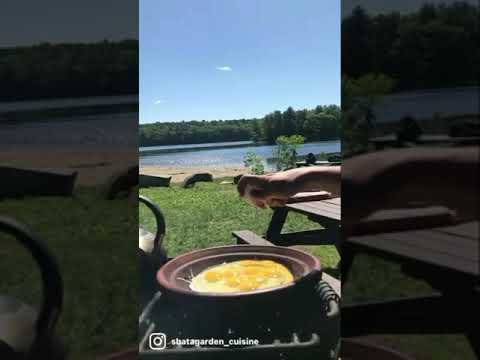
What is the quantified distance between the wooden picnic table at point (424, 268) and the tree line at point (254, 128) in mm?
683

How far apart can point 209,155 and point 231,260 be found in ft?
2.52

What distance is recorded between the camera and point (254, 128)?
11.2ft

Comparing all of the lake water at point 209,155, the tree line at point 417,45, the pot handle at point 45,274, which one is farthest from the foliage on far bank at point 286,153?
the pot handle at point 45,274

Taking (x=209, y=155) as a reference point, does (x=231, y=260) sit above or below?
below

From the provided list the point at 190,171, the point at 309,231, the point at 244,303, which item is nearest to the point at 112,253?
the point at 190,171

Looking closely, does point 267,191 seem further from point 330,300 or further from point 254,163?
point 330,300

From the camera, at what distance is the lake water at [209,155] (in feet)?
11.0

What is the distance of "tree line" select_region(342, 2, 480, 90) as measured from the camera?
2969mm

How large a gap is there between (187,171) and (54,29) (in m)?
1.28

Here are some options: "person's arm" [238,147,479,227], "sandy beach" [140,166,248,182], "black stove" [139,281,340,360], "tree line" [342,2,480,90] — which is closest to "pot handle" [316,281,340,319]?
"black stove" [139,281,340,360]

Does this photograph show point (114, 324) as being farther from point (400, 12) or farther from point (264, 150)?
point (400, 12)

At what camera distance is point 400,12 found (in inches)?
121

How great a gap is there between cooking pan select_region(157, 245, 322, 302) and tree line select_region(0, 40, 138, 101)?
1.22 m

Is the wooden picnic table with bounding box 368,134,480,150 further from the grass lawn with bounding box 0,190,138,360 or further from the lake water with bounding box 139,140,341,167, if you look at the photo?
the grass lawn with bounding box 0,190,138,360
